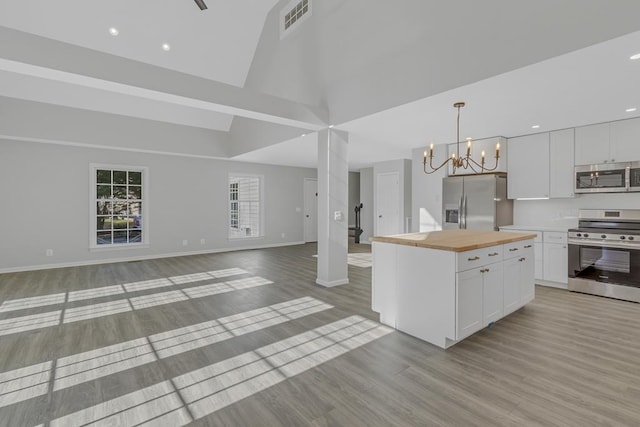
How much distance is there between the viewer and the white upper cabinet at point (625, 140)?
397 centimetres

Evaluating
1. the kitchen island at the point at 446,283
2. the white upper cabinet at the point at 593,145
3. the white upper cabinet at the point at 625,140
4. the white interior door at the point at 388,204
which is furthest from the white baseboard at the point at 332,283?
the white upper cabinet at the point at 625,140

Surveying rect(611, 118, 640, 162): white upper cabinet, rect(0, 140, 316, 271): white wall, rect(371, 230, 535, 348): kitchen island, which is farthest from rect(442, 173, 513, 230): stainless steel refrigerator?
rect(0, 140, 316, 271): white wall

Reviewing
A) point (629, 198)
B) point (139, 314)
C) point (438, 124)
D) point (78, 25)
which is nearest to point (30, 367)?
point (139, 314)

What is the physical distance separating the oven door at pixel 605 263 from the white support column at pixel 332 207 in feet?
10.7

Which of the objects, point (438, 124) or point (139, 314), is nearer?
point (139, 314)

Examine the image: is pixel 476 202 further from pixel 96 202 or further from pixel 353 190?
pixel 96 202

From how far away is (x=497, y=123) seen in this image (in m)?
4.29

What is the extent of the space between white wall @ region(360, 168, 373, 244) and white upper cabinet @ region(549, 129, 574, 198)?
5304 mm

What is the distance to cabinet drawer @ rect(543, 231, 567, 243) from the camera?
4.45 m

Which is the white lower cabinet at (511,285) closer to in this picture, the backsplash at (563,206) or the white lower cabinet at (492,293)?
the white lower cabinet at (492,293)

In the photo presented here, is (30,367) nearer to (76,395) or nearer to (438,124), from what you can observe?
(76,395)

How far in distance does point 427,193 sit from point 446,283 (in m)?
3.64

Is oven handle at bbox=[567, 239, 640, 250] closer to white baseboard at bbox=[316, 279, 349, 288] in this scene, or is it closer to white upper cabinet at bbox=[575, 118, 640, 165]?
white upper cabinet at bbox=[575, 118, 640, 165]

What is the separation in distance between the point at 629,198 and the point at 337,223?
13.4 feet
